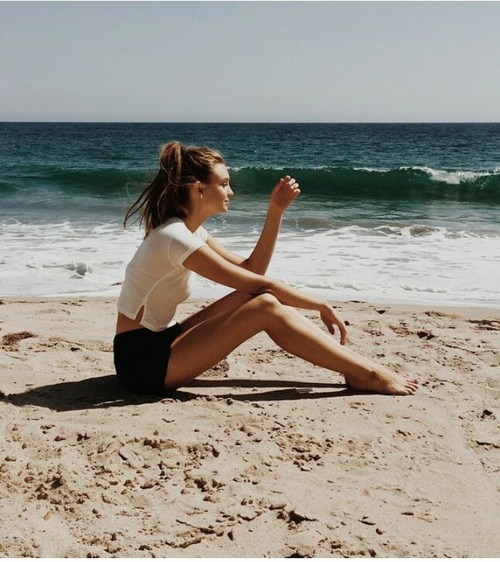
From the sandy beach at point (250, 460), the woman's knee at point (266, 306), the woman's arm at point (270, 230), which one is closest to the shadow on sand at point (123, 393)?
the sandy beach at point (250, 460)

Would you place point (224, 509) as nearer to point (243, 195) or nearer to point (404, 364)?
point (404, 364)

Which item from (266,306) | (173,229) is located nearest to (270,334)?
(266,306)

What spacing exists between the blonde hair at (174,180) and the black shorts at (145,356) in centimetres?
56

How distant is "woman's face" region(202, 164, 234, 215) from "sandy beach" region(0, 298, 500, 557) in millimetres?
1051

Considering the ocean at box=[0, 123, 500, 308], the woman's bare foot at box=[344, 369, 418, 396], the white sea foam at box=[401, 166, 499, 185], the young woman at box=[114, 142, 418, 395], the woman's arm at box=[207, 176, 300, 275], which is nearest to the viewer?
the young woman at box=[114, 142, 418, 395]

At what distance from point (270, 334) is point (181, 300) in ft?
1.71

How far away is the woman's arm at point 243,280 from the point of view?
3547mm

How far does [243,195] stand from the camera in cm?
1839

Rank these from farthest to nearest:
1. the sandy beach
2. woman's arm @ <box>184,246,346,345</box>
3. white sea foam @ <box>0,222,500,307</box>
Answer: white sea foam @ <box>0,222,500,307</box>, woman's arm @ <box>184,246,346,345</box>, the sandy beach

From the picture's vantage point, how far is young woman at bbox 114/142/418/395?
12.1ft

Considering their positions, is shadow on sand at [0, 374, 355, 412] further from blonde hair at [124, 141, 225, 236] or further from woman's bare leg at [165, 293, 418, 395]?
blonde hair at [124, 141, 225, 236]

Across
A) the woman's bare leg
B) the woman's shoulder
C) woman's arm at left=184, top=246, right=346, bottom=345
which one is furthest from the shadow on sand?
the woman's shoulder

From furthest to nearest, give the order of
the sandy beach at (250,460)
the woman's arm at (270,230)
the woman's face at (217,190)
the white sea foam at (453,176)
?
the white sea foam at (453,176) < the woman's arm at (270,230) < the woman's face at (217,190) < the sandy beach at (250,460)

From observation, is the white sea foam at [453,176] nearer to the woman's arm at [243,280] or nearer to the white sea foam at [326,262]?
the white sea foam at [326,262]
